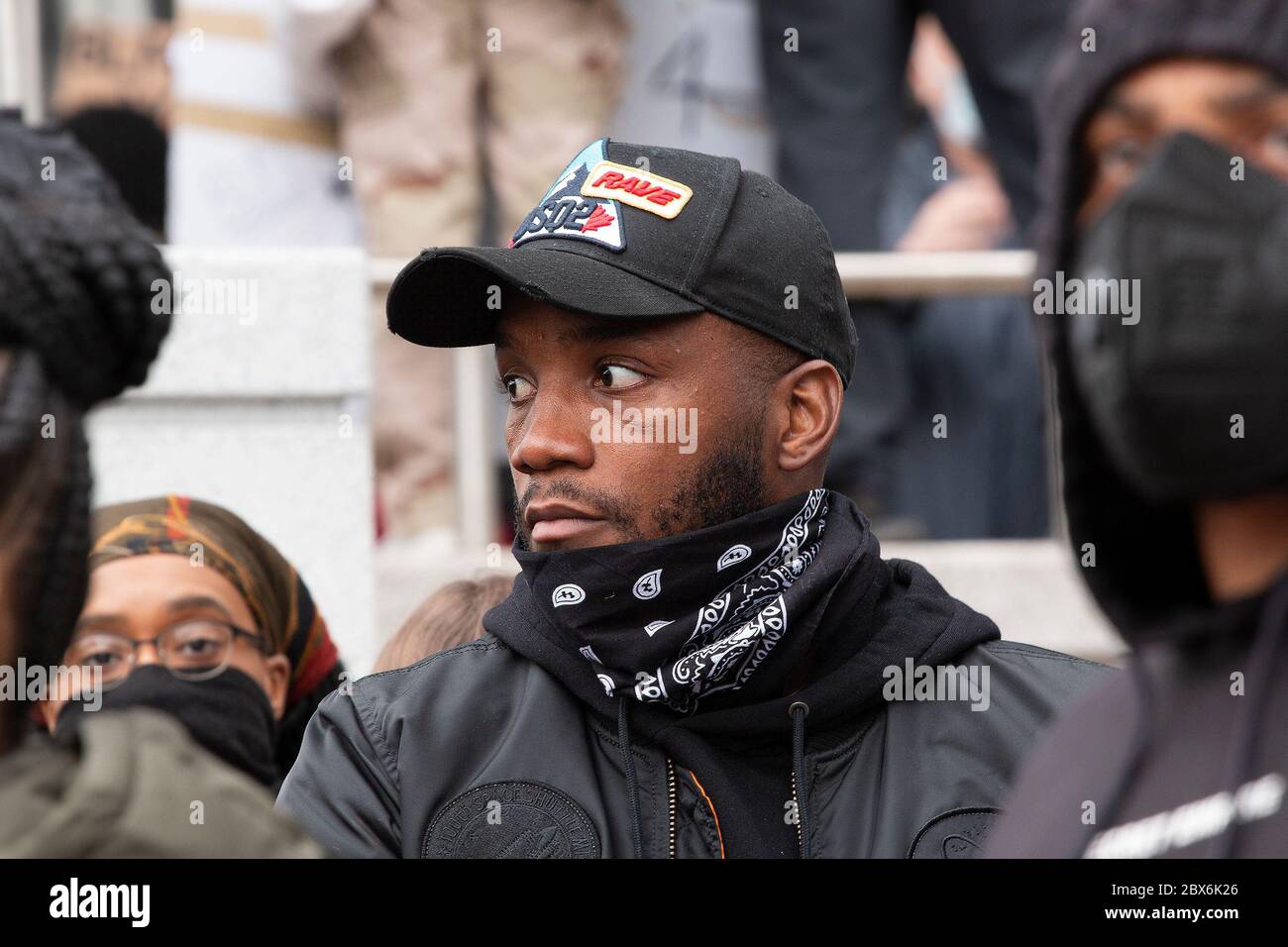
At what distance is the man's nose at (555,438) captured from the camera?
102 inches

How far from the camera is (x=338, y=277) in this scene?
163 inches

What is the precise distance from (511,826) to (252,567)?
0.97 meters

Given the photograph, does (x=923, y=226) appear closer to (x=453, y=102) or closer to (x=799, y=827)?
(x=453, y=102)

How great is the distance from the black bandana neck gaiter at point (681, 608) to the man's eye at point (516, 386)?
0.26 m

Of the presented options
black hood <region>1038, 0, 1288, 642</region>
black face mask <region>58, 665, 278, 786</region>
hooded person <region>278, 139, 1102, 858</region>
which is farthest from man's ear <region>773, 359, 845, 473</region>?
black hood <region>1038, 0, 1288, 642</region>

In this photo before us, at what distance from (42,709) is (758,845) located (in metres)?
1.15

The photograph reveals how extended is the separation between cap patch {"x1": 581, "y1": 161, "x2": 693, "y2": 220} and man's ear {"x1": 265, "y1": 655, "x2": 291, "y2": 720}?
0.97 meters

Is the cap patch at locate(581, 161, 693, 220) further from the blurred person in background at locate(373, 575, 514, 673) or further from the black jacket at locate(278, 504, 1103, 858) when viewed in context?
the blurred person in background at locate(373, 575, 514, 673)

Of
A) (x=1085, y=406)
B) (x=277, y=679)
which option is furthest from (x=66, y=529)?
(x=277, y=679)

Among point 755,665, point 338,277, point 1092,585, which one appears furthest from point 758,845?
point 338,277

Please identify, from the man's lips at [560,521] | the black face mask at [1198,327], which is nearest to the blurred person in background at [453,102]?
the man's lips at [560,521]

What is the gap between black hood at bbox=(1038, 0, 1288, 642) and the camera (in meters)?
1.32

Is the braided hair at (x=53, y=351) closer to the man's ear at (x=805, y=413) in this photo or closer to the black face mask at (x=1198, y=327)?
the black face mask at (x=1198, y=327)
